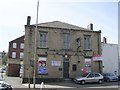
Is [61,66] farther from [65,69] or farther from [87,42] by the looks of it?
[87,42]

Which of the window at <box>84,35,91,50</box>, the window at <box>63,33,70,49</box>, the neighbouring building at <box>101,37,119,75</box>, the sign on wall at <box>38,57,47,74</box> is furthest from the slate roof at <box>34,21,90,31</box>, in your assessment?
the neighbouring building at <box>101,37,119,75</box>

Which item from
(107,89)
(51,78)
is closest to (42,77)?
(51,78)

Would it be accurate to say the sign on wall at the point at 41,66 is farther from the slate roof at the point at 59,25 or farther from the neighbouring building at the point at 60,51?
the slate roof at the point at 59,25

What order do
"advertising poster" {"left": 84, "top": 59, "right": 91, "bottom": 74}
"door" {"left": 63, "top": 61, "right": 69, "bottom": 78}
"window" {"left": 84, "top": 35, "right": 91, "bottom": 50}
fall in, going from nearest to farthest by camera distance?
"door" {"left": 63, "top": 61, "right": 69, "bottom": 78}, "advertising poster" {"left": 84, "top": 59, "right": 91, "bottom": 74}, "window" {"left": 84, "top": 35, "right": 91, "bottom": 50}

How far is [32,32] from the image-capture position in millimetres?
28984

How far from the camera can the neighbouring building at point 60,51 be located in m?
28.6

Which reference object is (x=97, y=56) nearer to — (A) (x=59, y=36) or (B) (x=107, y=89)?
(A) (x=59, y=36)

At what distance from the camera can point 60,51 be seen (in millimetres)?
29734

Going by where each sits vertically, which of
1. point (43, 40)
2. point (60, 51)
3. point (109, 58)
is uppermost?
point (43, 40)

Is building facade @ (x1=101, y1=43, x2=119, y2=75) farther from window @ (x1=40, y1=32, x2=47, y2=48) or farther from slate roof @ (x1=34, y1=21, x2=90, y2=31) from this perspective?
window @ (x1=40, y1=32, x2=47, y2=48)

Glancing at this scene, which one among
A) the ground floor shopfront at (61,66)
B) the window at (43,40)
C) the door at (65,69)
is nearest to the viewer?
the ground floor shopfront at (61,66)

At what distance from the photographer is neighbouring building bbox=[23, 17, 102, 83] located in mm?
28594

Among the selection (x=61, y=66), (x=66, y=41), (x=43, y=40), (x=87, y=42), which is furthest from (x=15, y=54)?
(x=87, y=42)

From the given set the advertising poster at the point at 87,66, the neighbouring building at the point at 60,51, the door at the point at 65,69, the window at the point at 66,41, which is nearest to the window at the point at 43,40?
the neighbouring building at the point at 60,51
